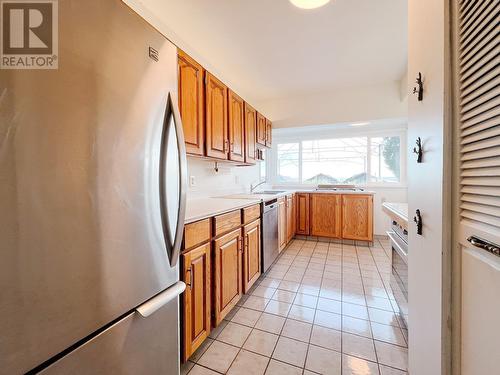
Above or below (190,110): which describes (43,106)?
below

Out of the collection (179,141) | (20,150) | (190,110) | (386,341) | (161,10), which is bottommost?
(386,341)

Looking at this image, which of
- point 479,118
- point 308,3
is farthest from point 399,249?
point 308,3

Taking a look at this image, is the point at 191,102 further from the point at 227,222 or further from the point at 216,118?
the point at 227,222

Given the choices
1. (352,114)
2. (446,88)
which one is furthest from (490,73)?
(352,114)

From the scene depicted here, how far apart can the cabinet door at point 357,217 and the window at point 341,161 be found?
32.1 inches

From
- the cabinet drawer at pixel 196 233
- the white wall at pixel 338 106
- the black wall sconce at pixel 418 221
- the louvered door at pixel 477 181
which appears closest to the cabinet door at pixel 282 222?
the white wall at pixel 338 106

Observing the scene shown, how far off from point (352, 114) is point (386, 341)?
305 cm

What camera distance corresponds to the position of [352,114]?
3.43m

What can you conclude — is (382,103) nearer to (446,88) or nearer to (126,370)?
(446,88)

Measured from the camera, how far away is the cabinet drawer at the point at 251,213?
1952mm

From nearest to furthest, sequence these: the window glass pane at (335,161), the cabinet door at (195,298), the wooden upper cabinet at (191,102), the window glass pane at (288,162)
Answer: the cabinet door at (195,298)
the wooden upper cabinet at (191,102)
the window glass pane at (335,161)
the window glass pane at (288,162)

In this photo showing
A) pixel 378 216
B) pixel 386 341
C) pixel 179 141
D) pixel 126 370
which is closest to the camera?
pixel 126 370

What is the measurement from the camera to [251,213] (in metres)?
2.09

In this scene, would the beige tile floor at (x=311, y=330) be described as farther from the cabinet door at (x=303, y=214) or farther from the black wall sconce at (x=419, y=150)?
the cabinet door at (x=303, y=214)
